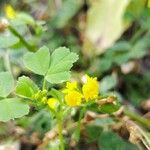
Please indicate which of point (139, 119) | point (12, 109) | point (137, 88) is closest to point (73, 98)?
point (12, 109)

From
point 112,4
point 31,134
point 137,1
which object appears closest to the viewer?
point 31,134

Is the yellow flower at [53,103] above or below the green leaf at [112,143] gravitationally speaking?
above

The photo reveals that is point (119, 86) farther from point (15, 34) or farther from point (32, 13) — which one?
point (32, 13)

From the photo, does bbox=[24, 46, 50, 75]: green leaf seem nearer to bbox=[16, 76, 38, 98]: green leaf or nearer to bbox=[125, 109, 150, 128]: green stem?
bbox=[16, 76, 38, 98]: green leaf

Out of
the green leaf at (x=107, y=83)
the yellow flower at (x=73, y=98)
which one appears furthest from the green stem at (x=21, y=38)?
the yellow flower at (x=73, y=98)

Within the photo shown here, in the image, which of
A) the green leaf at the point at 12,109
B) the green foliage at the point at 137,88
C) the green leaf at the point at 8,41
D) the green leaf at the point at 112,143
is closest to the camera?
the green leaf at the point at 12,109

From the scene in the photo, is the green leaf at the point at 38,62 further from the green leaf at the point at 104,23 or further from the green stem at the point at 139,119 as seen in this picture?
the green leaf at the point at 104,23

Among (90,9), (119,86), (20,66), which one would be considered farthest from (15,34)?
(90,9)
